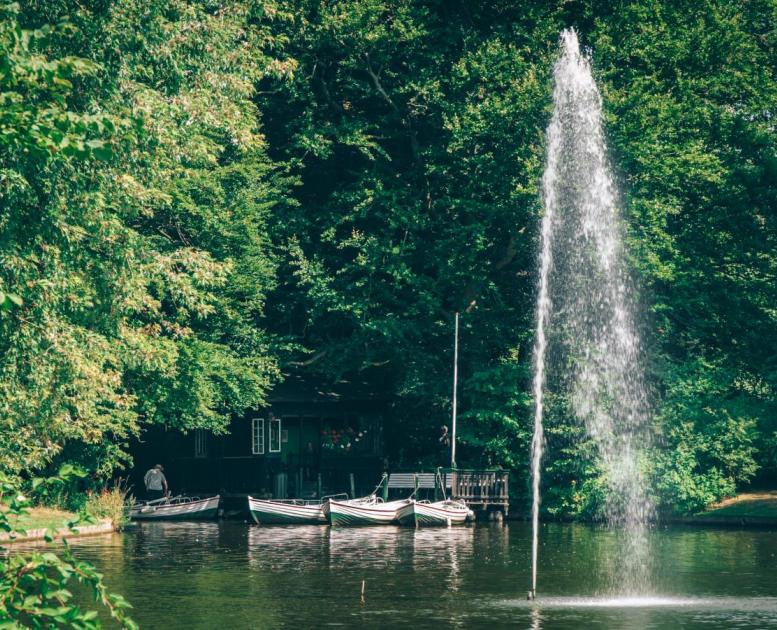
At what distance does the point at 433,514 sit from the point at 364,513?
2.30 m

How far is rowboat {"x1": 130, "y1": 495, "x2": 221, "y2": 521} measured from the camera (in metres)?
44.2

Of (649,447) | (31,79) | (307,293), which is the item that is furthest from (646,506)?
(31,79)

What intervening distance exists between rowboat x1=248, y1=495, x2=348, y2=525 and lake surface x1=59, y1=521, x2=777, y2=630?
270 cm

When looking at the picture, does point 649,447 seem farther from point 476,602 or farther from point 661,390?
point 476,602

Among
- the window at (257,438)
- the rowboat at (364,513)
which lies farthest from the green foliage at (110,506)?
the window at (257,438)

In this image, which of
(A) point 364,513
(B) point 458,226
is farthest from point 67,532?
(B) point 458,226

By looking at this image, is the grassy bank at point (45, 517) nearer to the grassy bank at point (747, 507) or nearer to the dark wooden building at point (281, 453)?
the dark wooden building at point (281, 453)

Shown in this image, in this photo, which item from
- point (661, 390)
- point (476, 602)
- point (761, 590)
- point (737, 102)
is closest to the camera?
point (476, 602)

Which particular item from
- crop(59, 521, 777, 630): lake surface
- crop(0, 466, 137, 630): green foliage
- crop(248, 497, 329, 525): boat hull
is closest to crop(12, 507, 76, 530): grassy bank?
crop(59, 521, 777, 630): lake surface

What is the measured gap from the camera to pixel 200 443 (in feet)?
169

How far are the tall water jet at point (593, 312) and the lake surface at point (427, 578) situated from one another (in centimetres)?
438

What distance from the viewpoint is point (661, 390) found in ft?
148

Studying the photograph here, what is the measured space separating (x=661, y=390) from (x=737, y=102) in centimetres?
1275

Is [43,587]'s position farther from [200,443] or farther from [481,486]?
[200,443]
